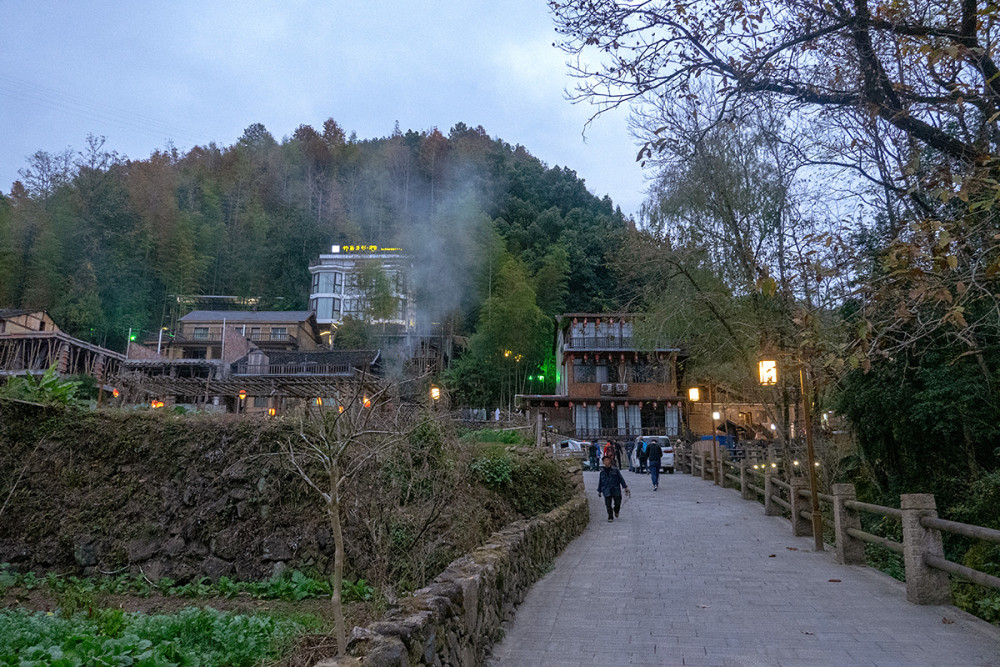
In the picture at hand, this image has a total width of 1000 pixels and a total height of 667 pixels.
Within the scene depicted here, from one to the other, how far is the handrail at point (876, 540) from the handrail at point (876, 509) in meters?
0.27

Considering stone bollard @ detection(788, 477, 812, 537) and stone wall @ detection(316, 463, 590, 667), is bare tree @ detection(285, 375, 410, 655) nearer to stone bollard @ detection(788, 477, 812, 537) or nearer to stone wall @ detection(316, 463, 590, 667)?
stone wall @ detection(316, 463, 590, 667)

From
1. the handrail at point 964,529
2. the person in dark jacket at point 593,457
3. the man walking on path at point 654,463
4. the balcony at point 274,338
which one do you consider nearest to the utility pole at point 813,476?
the handrail at point 964,529

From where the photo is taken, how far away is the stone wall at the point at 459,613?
3.09 metres

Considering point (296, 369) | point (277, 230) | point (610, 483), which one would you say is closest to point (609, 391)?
point (296, 369)

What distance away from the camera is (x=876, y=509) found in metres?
6.94

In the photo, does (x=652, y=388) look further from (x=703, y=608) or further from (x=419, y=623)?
(x=419, y=623)

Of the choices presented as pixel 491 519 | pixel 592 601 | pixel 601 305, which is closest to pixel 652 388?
pixel 601 305

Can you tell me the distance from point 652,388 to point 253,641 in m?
32.7

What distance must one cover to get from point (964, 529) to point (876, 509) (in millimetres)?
1890

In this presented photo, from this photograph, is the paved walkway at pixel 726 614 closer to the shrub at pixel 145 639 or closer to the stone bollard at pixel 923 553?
the stone bollard at pixel 923 553

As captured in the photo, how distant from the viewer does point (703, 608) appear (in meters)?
5.97

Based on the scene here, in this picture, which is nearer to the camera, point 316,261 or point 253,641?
point 253,641

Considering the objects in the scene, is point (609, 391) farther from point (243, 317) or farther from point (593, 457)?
point (243, 317)

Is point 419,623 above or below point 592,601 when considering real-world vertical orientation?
above
